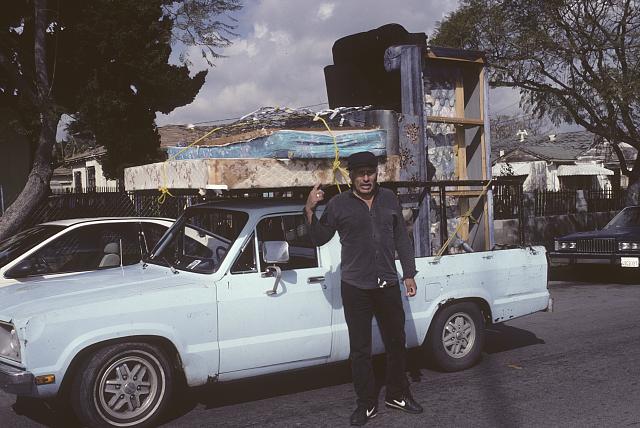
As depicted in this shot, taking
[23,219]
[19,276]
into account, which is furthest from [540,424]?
[23,219]

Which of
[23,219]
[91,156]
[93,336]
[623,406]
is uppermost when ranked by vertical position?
[91,156]

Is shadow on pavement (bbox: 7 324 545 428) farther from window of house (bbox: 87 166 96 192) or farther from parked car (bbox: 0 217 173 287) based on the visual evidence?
window of house (bbox: 87 166 96 192)

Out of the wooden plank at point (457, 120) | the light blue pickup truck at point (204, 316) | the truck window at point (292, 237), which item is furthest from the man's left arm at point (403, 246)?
the wooden plank at point (457, 120)

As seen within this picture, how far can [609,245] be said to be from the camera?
1281 cm

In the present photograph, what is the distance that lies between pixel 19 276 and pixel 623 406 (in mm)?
5787

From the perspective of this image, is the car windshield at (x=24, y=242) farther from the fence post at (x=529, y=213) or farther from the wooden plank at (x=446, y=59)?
the fence post at (x=529, y=213)

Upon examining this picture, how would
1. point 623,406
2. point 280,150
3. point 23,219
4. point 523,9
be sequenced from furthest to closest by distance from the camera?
point 523,9, point 23,219, point 280,150, point 623,406

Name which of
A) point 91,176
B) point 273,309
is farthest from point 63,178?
point 273,309

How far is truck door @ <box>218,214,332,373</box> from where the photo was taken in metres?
5.16

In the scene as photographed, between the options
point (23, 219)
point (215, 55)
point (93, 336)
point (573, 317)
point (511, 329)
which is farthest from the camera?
point (215, 55)

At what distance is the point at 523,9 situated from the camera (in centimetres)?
2044

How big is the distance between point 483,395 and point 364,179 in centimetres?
206

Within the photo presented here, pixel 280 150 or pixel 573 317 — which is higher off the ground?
pixel 280 150

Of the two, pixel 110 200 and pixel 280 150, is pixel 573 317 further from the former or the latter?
pixel 110 200
